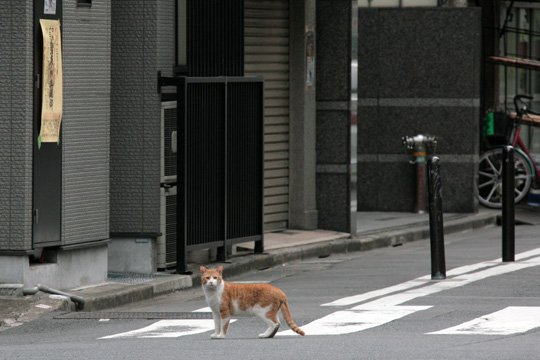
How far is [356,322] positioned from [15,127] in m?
3.74

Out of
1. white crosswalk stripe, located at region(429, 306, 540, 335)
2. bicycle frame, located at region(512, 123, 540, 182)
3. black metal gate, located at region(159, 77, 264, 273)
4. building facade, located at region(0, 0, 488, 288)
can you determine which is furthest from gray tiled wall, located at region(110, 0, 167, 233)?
bicycle frame, located at region(512, 123, 540, 182)

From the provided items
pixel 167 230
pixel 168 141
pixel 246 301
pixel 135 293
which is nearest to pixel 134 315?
pixel 135 293

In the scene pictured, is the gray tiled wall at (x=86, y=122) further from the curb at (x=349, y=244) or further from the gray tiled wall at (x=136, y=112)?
the curb at (x=349, y=244)

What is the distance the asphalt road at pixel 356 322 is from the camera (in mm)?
11414

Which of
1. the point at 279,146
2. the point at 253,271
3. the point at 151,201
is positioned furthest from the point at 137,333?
the point at 279,146

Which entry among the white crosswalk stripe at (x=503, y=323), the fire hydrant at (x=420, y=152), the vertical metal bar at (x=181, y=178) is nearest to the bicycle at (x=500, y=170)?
the fire hydrant at (x=420, y=152)

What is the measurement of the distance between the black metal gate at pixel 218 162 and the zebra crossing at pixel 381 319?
2300 millimetres

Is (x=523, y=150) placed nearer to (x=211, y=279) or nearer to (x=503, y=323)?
(x=503, y=323)

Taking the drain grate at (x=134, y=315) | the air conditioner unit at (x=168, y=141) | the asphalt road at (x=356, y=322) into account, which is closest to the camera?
the asphalt road at (x=356, y=322)

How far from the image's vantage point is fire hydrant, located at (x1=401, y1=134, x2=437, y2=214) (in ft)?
80.8

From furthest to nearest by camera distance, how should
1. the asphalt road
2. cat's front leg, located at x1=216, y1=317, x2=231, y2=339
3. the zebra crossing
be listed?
the zebra crossing → cat's front leg, located at x1=216, y1=317, x2=231, y2=339 → the asphalt road

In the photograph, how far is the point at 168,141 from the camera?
17.3 m

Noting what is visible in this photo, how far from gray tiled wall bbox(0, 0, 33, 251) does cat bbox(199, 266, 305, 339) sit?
10.7 feet

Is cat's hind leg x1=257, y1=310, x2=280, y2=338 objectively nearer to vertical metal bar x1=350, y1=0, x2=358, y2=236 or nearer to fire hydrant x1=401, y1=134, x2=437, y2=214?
vertical metal bar x1=350, y1=0, x2=358, y2=236
